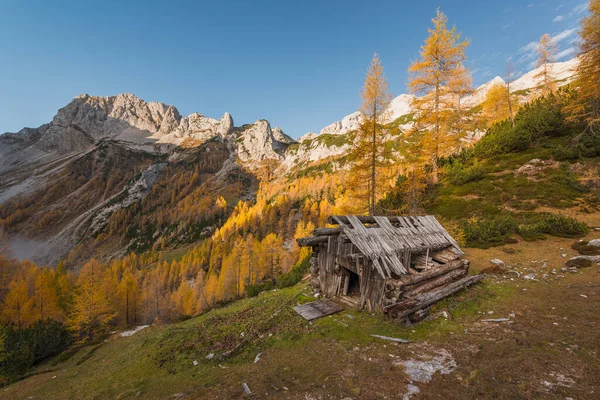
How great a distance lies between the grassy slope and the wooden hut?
0.82 m

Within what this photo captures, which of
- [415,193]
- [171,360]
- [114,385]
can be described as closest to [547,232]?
[415,193]

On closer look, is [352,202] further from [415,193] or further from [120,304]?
[120,304]

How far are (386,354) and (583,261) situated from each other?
578 inches

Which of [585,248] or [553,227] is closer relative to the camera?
[585,248]

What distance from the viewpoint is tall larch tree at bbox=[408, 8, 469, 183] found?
25047mm

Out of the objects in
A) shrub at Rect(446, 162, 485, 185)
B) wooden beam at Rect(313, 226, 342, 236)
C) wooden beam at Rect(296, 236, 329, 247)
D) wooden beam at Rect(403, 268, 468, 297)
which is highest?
shrub at Rect(446, 162, 485, 185)

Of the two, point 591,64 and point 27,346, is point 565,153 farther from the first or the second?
point 27,346

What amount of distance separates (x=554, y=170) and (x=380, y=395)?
33.0 m

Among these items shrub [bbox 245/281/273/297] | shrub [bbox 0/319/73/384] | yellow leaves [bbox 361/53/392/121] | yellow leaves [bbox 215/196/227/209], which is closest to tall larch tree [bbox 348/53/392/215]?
yellow leaves [bbox 361/53/392/121]

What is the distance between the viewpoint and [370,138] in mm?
22438

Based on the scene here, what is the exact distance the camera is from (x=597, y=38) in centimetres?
2383

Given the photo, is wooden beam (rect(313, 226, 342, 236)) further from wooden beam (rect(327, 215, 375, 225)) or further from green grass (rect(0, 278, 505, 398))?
green grass (rect(0, 278, 505, 398))

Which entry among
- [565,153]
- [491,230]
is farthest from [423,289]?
[565,153]

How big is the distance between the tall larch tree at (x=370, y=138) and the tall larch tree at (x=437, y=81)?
22.6 feet
